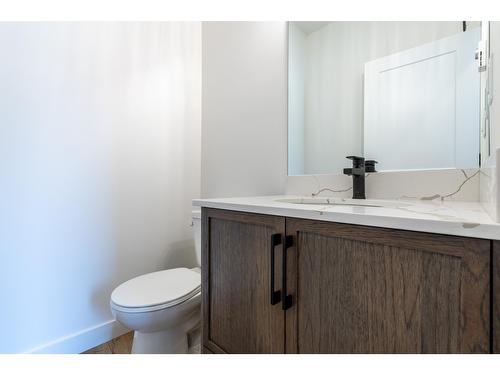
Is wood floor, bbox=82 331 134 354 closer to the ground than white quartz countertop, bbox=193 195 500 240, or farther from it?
closer to the ground

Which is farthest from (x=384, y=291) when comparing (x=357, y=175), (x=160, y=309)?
(x=160, y=309)

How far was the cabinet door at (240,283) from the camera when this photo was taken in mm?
766

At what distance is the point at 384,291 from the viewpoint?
0.54 meters

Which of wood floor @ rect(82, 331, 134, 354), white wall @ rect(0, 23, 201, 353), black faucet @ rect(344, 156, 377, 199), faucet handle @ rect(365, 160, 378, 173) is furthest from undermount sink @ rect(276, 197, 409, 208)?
wood floor @ rect(82, 331, 134, 354)

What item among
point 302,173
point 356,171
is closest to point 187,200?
point 302,173

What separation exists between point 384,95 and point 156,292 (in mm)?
1368

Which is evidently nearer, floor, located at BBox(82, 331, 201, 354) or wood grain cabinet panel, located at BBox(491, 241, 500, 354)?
wood grain cabinet panel, located at BBox(491, 241, 500, 354)

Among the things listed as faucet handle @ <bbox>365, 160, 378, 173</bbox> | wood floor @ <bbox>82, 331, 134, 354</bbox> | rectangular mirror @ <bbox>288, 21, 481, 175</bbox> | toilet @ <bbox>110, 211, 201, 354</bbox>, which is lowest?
wood floor @ <bbox>82, 331, 134, 354</bbox>

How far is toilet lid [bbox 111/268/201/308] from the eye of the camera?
1062 millimetres

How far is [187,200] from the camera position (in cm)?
182

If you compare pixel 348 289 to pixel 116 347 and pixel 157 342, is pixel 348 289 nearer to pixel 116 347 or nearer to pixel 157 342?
pixel 157 342

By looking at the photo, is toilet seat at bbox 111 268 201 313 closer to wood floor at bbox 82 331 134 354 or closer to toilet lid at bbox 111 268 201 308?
toilet lid at bbox 111 268 201 308
